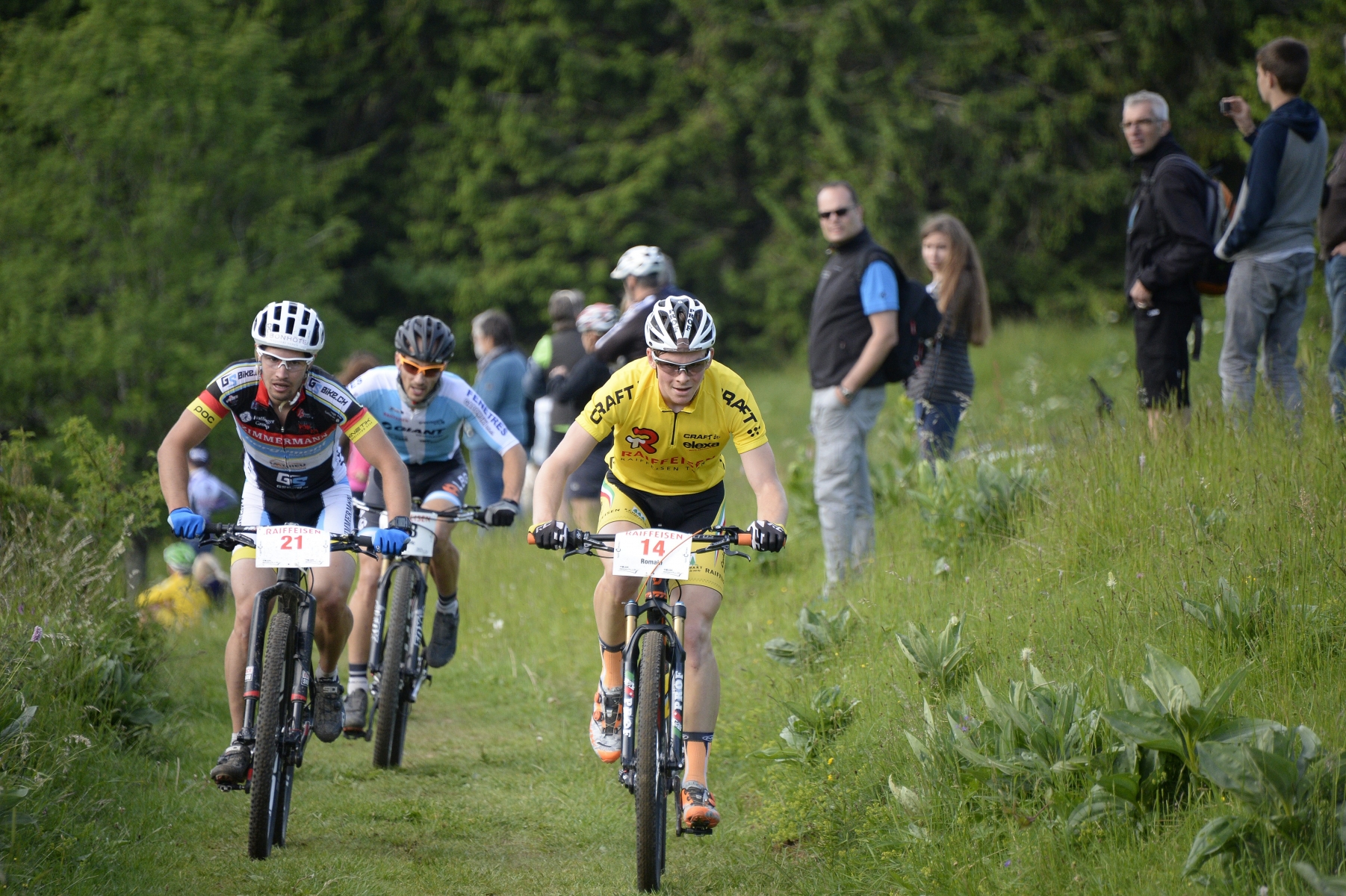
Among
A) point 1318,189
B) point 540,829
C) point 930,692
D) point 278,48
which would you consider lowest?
point 540,829

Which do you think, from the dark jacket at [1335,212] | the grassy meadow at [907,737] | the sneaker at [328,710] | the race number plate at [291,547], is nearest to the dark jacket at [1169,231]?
the dark jacket at [1335,212]

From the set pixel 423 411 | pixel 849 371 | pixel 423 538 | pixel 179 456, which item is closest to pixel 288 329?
pixel 179 456

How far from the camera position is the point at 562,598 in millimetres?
10750

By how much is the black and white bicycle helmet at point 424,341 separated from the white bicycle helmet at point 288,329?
1.26 metres

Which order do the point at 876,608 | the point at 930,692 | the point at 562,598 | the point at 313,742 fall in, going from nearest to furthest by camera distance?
the point at 930,692
the point at 876,608
the point at 313,742
the point at 562,598

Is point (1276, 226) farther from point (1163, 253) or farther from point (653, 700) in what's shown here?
point (653, 700)

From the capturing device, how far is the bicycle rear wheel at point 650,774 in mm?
4965

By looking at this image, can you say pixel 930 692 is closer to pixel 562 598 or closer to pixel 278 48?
pixel 562 598

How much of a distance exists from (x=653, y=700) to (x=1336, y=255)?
508 cm

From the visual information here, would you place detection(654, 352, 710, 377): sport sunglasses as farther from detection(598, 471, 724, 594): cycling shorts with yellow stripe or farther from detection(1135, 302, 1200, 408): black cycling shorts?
detection(1135, 302, 1200, 408): black cycling shorts

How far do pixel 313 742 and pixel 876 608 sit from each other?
12.2ft

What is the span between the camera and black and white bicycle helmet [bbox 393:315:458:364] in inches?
284

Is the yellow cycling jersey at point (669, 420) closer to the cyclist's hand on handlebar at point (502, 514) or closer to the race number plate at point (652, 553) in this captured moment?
the race number plate at point (652, 553)

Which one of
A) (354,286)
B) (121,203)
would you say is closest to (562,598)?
(121,203)
